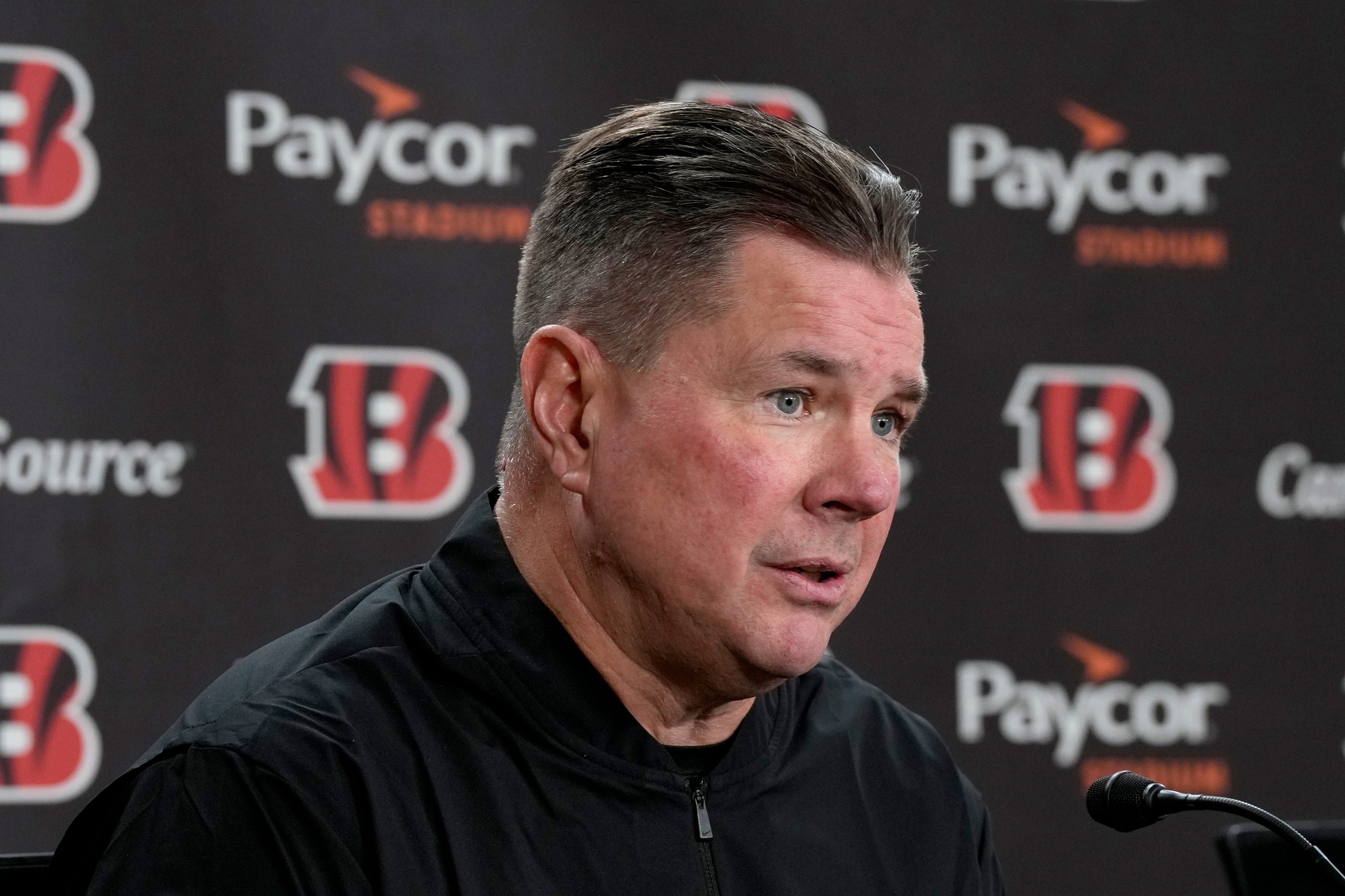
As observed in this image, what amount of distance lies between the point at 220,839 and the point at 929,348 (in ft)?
5.85

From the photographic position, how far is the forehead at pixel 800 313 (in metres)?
1.32

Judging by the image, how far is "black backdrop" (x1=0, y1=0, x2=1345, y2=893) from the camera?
7.96 ft

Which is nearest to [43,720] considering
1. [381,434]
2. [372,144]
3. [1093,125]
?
[381,434]

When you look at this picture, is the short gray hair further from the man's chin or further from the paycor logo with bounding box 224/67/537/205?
the paycor logo with bounding box 224/67/537/205

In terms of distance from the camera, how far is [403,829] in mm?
1268

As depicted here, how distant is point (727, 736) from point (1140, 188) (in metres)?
1.68

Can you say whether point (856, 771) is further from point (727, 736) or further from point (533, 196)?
point (533, 196)

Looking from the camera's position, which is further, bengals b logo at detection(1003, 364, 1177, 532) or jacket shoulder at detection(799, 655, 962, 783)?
bengals b logo at detection(1003, 364, 1177, 532)

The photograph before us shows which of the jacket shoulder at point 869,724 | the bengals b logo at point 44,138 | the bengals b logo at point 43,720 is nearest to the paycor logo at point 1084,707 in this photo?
the jacket shoulder at point 869,724

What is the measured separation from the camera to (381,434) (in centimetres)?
253

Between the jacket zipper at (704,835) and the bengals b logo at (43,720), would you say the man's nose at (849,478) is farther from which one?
the bengals b logo at (43,720)

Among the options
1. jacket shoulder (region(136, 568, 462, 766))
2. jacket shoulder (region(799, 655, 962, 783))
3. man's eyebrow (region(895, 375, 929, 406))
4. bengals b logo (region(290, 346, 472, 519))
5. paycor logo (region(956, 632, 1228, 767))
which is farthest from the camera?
paycor logo (region(956, 632, 1228, 767))

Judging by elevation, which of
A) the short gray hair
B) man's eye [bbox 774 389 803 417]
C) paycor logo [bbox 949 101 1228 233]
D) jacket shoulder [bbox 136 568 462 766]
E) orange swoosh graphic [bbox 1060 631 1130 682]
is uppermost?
paycor logo [bbox 949 101 1228 233]

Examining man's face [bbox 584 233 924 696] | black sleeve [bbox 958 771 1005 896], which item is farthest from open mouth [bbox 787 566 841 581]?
black sleeve [bbox 958 771 1005 896]
